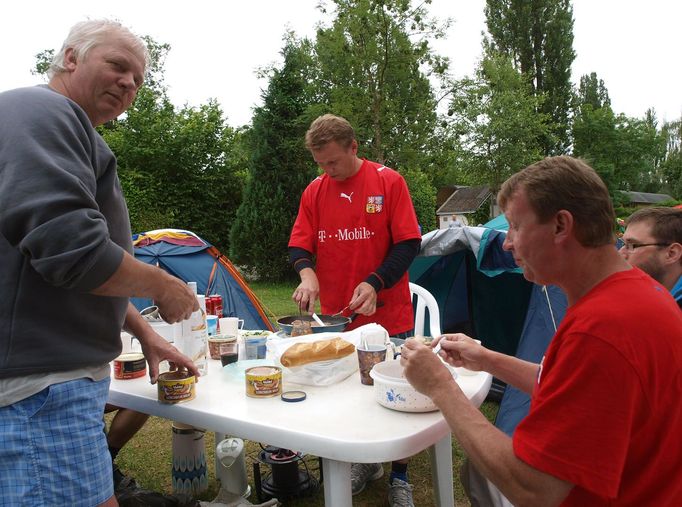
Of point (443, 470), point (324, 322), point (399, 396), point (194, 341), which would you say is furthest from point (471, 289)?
point (399, 396)

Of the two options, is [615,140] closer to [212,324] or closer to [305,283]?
[305,283]

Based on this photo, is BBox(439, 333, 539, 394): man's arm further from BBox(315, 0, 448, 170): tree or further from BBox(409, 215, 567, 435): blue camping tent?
BBox(315, 0, 448, 170): tree

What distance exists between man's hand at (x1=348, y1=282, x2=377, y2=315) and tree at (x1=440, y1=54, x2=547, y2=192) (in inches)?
740

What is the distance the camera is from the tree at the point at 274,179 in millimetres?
11594

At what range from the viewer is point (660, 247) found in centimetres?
248

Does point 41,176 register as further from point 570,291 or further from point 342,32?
point 342,32

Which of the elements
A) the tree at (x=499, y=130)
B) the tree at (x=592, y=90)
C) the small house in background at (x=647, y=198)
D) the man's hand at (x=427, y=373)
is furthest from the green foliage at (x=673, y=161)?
the man's hand at (x=427, y=373)

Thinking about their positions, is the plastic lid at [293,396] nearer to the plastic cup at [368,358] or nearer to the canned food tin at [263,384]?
the canned food tin at [263,384]

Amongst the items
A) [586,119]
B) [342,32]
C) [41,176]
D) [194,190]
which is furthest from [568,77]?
[41,176]

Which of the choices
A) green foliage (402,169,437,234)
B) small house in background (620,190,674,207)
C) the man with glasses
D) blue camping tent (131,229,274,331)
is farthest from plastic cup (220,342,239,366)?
small house in background (620,190,674,207)

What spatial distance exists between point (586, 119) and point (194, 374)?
4261cm

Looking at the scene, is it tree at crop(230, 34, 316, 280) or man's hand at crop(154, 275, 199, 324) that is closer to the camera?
man's hand at crop(154, 275, 199, 324)

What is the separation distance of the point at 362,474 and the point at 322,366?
143 centimetres

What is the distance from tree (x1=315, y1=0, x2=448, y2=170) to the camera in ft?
38.0
